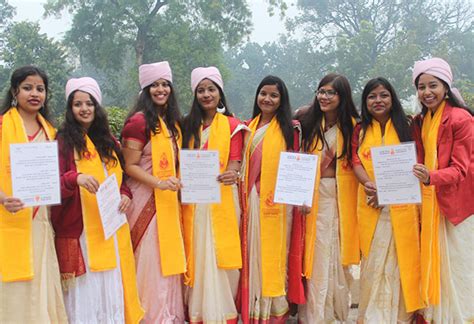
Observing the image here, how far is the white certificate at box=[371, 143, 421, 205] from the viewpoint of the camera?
333 cm

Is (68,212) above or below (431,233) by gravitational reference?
above

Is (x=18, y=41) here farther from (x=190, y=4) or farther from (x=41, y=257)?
(x=41, y=257)

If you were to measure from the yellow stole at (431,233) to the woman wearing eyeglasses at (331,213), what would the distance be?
0.53m

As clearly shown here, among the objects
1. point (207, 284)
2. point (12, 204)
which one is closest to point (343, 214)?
point (207, 284)

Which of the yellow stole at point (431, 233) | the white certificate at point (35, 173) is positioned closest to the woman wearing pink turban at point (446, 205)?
the yellow stole at point (431, 233)

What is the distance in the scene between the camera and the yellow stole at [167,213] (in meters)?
3.52

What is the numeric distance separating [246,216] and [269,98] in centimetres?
96

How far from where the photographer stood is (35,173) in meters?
2.88

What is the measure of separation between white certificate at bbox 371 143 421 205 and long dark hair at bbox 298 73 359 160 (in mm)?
427

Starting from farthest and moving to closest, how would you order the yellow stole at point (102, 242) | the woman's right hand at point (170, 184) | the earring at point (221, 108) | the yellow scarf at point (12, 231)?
the earring at point (221, 108) < the woman's right hand at point (170, 184) < the yellow stole at point (102, 242) < the yellow scarf at point (12, 231)

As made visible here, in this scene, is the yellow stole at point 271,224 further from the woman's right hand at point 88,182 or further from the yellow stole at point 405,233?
the woman's right hand at point 88,182

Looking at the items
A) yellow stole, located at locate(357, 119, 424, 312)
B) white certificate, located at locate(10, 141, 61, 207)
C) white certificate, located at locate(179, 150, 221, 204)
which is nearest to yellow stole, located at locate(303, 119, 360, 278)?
yellow stole, located at locate(357, 119, 424, 312)

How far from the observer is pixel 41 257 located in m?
3.09

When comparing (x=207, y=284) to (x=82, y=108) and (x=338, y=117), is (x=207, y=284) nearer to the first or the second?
(x=82, y=108)
